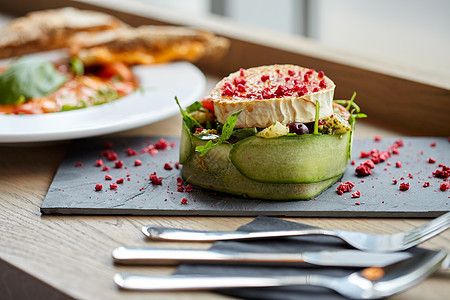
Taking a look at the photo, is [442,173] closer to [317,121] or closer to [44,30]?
[317,121]

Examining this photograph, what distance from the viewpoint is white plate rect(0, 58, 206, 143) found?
158cm

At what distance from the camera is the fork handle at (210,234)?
111 cm

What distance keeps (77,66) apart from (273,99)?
117 centimetres

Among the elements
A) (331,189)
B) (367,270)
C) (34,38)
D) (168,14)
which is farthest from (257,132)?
(168,14)

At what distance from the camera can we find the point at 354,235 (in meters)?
1.10

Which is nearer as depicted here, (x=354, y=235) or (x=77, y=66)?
(x=354, y=235)

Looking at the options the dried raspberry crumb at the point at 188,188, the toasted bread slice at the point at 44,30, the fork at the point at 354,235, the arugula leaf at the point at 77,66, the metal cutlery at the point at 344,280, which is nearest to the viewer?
the metal cutlery at the point at 344,280

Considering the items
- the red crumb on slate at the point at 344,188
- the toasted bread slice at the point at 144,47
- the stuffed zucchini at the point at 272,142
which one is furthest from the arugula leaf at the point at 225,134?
the toasted bread slice at the point at 144,47

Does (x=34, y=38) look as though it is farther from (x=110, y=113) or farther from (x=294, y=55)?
(x=294, y=55)

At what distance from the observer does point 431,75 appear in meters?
1.85

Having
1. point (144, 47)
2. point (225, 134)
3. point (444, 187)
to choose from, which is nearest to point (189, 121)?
point (225, 134)

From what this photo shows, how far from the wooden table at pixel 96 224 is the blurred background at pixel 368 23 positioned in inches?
5.8

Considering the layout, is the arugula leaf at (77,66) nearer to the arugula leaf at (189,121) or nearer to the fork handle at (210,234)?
the arugula leaf at (189,121)

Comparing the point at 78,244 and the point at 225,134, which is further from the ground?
the point at 225,134
